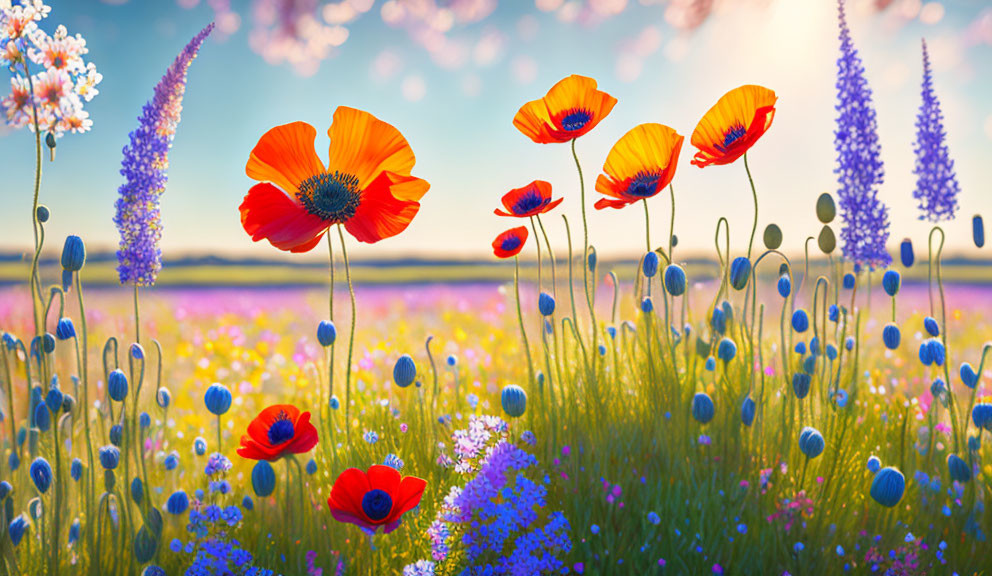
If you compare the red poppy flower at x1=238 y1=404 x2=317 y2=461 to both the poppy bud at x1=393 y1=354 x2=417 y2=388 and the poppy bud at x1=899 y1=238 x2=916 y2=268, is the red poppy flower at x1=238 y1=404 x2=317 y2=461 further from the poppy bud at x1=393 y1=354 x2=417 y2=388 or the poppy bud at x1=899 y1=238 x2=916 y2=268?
the poppy bud at x1=899 y1=238 x2=916 y2=268

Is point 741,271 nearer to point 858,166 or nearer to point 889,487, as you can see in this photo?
point 889,487

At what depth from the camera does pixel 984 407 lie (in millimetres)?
1758

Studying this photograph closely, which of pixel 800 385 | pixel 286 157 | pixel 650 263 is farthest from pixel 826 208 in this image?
pixel 286 157

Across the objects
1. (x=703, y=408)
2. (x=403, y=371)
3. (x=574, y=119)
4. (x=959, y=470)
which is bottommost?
(x=959, y=470)

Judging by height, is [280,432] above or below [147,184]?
below

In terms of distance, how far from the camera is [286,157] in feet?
4.99

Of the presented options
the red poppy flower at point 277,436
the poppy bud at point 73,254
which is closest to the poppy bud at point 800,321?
the red poppy flower at point 277,436

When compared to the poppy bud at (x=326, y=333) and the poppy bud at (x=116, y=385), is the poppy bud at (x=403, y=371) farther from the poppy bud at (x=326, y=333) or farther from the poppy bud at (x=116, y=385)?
the poppy bud at (x=116, y=385)

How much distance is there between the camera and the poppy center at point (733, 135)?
1733mm

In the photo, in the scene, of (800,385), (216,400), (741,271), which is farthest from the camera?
(800,385)

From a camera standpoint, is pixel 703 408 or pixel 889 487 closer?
pixel 889 487

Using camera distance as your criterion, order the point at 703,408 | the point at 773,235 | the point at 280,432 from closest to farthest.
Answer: the point at 280,432
the point at 703,408
the point at 773,235

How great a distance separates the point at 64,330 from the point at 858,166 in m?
2.66

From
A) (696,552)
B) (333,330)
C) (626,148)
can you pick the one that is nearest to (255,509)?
(333,330)
